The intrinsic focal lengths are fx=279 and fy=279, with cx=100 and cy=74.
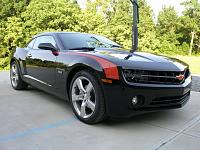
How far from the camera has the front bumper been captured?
10.3 ft

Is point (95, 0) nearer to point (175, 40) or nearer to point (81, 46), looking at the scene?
point (175, 40)

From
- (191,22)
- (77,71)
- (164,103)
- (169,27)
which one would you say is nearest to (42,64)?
(77,71)

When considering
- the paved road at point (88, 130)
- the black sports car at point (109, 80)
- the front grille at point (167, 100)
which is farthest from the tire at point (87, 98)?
the front grille at point (167, 100)

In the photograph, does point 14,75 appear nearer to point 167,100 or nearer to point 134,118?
point 134,118

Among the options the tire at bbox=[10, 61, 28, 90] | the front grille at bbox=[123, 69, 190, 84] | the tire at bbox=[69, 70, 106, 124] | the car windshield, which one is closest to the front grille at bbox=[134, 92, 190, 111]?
the front grille at bbox=[123, 69, 190, 84]

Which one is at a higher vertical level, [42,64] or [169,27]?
[169,27]

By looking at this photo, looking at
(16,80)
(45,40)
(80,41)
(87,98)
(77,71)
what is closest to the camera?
(87,98)

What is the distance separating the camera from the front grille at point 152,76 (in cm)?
319

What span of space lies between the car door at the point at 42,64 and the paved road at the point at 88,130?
0.46 meters

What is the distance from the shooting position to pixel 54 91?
4203 mm

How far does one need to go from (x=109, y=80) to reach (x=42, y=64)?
167 centimetres

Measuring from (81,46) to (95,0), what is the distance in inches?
1369

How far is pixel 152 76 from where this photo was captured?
3.27 m

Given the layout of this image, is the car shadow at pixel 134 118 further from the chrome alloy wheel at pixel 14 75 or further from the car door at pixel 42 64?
the chrome alloy wheel at pixel 14 75
